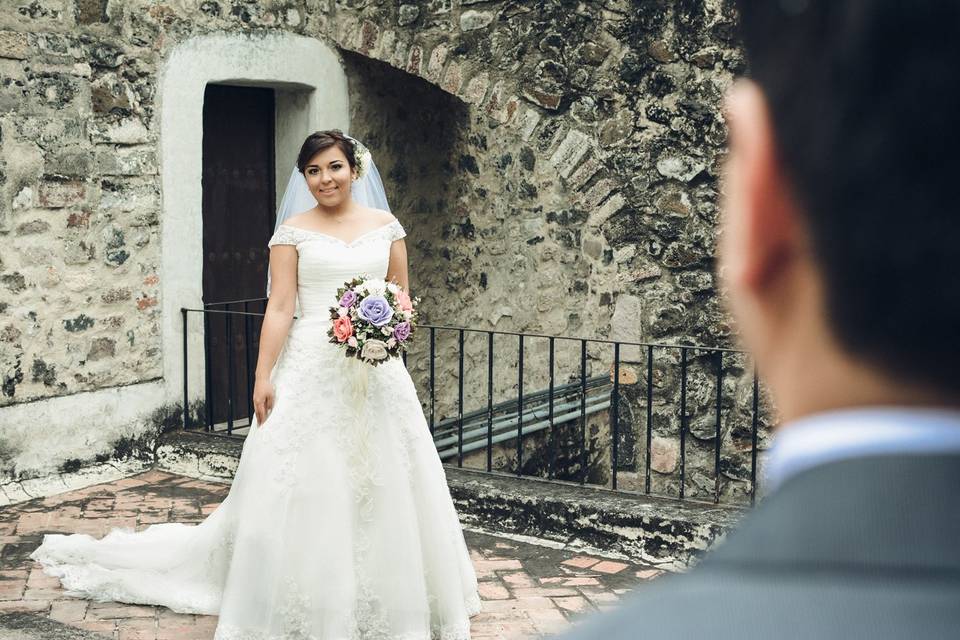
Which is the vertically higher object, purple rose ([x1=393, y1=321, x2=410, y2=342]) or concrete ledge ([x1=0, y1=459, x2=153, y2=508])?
purple rose ([x1=393, y1=321, x2=410, y2=342])

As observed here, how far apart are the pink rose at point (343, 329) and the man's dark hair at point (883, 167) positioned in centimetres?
362

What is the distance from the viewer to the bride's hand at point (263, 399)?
166 inches

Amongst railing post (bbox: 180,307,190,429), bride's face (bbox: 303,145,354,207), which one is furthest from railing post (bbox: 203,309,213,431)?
bride's face (bbox: 303,145,354,207)

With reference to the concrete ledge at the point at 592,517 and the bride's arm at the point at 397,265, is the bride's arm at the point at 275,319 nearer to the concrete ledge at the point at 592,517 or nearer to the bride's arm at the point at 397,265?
the bride's arm at the point at 397,265

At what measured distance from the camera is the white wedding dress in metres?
4.02

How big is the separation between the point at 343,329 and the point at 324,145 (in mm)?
693

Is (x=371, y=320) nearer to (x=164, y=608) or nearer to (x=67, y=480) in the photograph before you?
(x=164, y=608)

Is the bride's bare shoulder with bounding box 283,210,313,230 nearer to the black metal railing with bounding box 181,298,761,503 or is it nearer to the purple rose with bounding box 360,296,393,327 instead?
the purple rose with bounding box 360,296,393,327

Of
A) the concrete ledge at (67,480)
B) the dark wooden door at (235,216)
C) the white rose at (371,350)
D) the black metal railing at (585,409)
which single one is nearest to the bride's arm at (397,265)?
the white rose at (371,350)

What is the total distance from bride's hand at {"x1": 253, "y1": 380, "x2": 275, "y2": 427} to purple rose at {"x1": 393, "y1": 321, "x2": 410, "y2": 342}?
48 centimetres

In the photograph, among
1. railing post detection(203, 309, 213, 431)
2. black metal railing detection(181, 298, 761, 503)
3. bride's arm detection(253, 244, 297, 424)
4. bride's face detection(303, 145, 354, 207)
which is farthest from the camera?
railing post detection(203, 309, 213, 431)

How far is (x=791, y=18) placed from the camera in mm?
555

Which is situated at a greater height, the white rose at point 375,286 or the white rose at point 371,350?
the white rose at point 375,286

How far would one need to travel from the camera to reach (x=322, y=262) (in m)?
4.32
